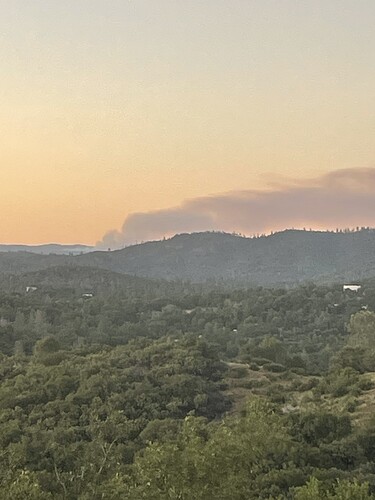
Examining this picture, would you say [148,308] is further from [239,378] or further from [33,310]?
[239,378]

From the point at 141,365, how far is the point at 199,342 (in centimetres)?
813

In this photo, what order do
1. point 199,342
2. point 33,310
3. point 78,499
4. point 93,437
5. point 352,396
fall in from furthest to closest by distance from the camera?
point 33,310, point 199,342, point 352,396, point 93,437, point 78,499

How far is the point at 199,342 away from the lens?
6116cm

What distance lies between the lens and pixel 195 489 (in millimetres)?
18219

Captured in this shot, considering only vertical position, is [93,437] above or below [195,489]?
below

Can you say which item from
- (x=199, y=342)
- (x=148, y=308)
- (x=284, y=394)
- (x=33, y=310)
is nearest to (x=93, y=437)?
(x=284, y=394)

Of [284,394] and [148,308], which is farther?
[148,308]

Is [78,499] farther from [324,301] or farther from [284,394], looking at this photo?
[324,301]

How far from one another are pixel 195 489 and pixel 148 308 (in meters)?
137

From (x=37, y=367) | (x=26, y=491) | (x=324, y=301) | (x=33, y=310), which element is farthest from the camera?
(x=324, y=301)

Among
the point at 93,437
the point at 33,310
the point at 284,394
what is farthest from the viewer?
the point at 33,310

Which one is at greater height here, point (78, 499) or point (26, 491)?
point (26, 491)

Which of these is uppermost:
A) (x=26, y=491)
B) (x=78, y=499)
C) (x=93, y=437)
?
(x=26, y=491)

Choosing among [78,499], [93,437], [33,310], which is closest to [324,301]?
[33,310]
